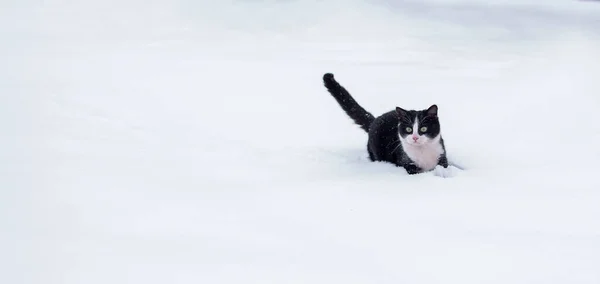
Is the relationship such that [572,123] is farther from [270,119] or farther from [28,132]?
[28,132]

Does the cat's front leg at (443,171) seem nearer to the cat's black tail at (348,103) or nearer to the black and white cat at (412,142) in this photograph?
the black and white cat at (412,142)

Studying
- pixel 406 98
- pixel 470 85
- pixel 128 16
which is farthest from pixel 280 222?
pixel 128 16

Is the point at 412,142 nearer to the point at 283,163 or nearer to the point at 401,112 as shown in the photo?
the point at 401,112

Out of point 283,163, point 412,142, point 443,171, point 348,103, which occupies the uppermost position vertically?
point 348,103

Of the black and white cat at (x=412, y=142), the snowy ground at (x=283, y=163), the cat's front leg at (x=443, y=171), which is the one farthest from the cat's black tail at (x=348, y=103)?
the cat's front leg at (x=443, y=171)

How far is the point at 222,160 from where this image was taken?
189 inches

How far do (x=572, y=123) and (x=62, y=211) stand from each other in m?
4.76

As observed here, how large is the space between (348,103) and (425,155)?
3.87 feet

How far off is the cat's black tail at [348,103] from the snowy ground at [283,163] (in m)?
0.28

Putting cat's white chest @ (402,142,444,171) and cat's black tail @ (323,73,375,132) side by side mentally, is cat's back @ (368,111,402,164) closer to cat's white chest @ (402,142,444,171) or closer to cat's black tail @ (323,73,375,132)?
cat's white chest @ (402,142,444,171)

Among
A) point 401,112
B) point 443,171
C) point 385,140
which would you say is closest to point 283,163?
point 385,140

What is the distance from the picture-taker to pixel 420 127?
4.62m

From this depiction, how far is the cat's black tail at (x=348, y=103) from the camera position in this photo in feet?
18.3

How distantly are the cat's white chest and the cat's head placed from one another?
0.04m
